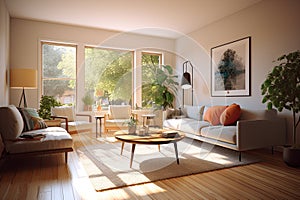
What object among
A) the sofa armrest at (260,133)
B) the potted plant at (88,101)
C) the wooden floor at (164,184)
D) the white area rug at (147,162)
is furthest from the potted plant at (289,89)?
the potted plant at (88,101)

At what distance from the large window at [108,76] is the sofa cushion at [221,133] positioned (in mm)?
2873

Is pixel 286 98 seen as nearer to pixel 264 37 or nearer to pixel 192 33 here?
pixel 264 37

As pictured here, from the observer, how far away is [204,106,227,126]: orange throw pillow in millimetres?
3882

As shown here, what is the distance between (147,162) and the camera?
9.75ft

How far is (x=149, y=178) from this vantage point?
2.40m

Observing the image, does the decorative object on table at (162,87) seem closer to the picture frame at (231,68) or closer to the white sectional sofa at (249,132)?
the picture frame at (231,68)

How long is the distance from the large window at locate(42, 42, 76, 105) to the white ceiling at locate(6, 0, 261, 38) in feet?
2.16

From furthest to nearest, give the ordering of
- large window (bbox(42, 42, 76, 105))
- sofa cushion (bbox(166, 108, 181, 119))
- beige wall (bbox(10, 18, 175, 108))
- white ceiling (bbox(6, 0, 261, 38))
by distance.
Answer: large window (bbox(42, 42, 76, 105)), sofa cushion (bbox(166, 108, 181, 119)), beige wall (bbox(10, 18, 175, 108)), white ceiling (bbox(6, 0, 261, 38))

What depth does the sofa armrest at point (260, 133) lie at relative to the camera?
296 centimetres

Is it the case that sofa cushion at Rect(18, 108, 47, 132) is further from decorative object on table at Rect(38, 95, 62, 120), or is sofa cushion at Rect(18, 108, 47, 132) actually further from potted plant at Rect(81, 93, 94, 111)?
potted plant at Rect(81, 93, 94, 111)

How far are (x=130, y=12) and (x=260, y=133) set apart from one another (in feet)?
10.6

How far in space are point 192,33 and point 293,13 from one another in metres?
2.55

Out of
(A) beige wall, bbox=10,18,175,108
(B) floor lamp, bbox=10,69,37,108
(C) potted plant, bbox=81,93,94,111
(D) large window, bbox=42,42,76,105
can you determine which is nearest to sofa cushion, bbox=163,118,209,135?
(C) potted plant, bbox=81,93,94,111

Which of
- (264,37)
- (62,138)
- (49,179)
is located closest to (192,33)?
(264,37)
